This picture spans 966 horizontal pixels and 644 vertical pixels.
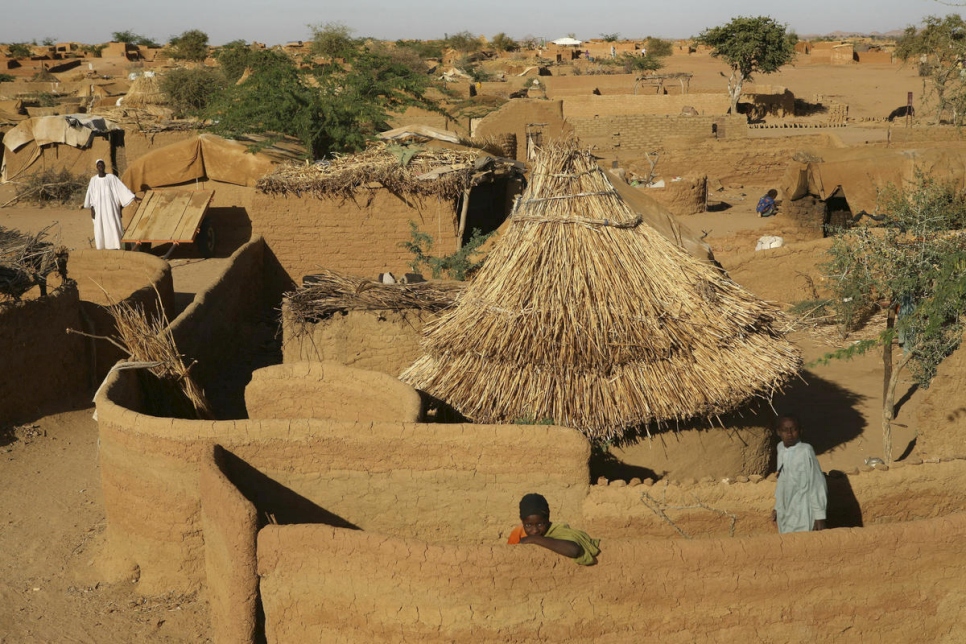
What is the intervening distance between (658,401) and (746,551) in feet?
6.94

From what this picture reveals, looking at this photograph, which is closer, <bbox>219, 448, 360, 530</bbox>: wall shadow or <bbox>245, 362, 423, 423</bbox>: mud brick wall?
<bbox>219, 448, 360, 530</bbox>: wall shadow

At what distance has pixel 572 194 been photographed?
7.99 metres

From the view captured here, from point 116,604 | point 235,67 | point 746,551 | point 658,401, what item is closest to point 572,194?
point 658,401

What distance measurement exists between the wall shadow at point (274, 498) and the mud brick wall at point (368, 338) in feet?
9.96

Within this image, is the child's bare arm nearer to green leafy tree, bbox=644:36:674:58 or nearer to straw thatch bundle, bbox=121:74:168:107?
straw thatch bundle, bbox=121:74:168:107

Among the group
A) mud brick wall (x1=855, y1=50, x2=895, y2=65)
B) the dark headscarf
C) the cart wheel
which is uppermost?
mud brick wall (x1=855, y1=50, x2=895, y2=65)

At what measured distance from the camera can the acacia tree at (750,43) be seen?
36.8 meters

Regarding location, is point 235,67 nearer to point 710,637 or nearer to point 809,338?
point 809,338

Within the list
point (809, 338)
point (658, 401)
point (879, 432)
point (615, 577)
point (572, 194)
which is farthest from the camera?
point (809, 338)

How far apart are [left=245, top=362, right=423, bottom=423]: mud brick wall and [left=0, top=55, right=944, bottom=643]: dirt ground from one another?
1426 mm

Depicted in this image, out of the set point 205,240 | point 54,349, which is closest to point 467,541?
point 54,349

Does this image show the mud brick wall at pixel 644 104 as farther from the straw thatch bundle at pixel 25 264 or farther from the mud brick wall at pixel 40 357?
A: the mud brick wall at pixel 40 357

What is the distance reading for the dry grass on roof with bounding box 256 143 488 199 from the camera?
12703 mm

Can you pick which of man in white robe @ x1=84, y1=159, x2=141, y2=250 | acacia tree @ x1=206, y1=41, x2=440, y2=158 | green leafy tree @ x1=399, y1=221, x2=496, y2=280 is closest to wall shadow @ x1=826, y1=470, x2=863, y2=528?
green leafy tree @ x1=399, y1=221, x2=496, y2=280
